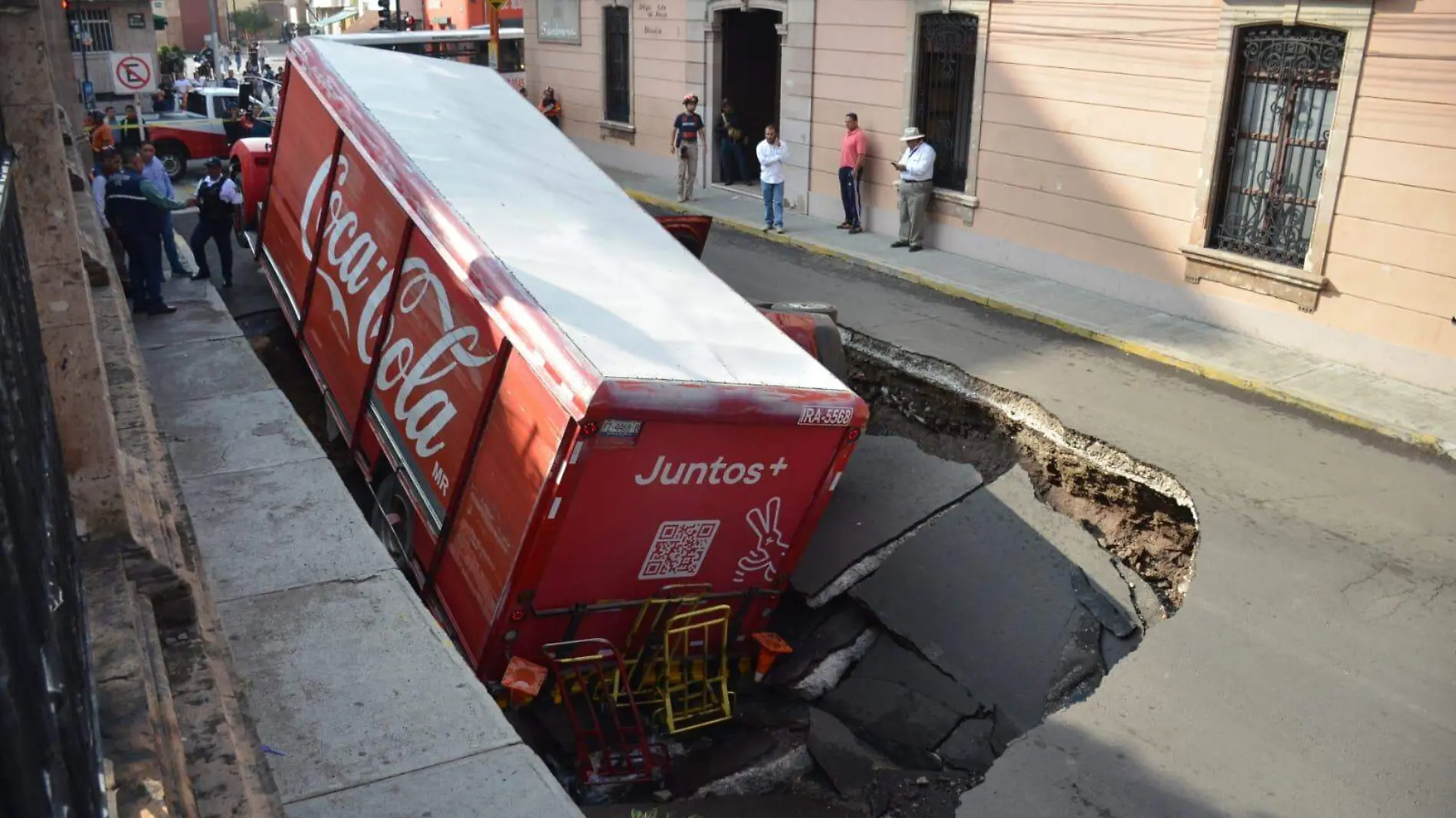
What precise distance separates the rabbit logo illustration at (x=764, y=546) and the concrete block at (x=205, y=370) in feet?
15.8

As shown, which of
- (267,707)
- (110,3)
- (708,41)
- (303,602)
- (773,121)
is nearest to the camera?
(267,707)

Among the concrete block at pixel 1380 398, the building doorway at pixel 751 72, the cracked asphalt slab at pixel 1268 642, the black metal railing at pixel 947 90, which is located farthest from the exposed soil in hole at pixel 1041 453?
the building doorway at pixel 751 72

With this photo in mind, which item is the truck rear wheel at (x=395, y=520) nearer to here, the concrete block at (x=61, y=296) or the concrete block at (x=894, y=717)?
the concrete block at (x=894, y=717)

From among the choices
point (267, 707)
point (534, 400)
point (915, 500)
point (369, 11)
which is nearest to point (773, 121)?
A: point (915, 500)

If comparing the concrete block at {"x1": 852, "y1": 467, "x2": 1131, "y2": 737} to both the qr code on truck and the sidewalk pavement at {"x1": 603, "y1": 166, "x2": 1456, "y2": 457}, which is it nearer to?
the qr code on truck

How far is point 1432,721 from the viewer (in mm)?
6574

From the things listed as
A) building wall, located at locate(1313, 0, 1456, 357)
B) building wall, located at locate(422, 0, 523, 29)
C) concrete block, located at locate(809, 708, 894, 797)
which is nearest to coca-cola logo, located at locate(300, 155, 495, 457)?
concrete block, located at locate(809, 708, 894, 797)

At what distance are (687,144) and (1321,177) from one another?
11.0 metres

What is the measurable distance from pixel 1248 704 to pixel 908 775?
2.00 meters

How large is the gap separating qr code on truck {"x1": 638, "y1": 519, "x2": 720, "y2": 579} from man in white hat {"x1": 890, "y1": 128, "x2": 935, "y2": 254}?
1035 cm

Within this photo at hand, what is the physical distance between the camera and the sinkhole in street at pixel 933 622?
729 centimetres

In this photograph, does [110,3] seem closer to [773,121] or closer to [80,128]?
[773,121]

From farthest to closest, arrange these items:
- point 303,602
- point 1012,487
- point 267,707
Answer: point 1012,487
point 303,602
point 267,707

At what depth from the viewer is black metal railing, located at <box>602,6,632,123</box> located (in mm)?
23766
